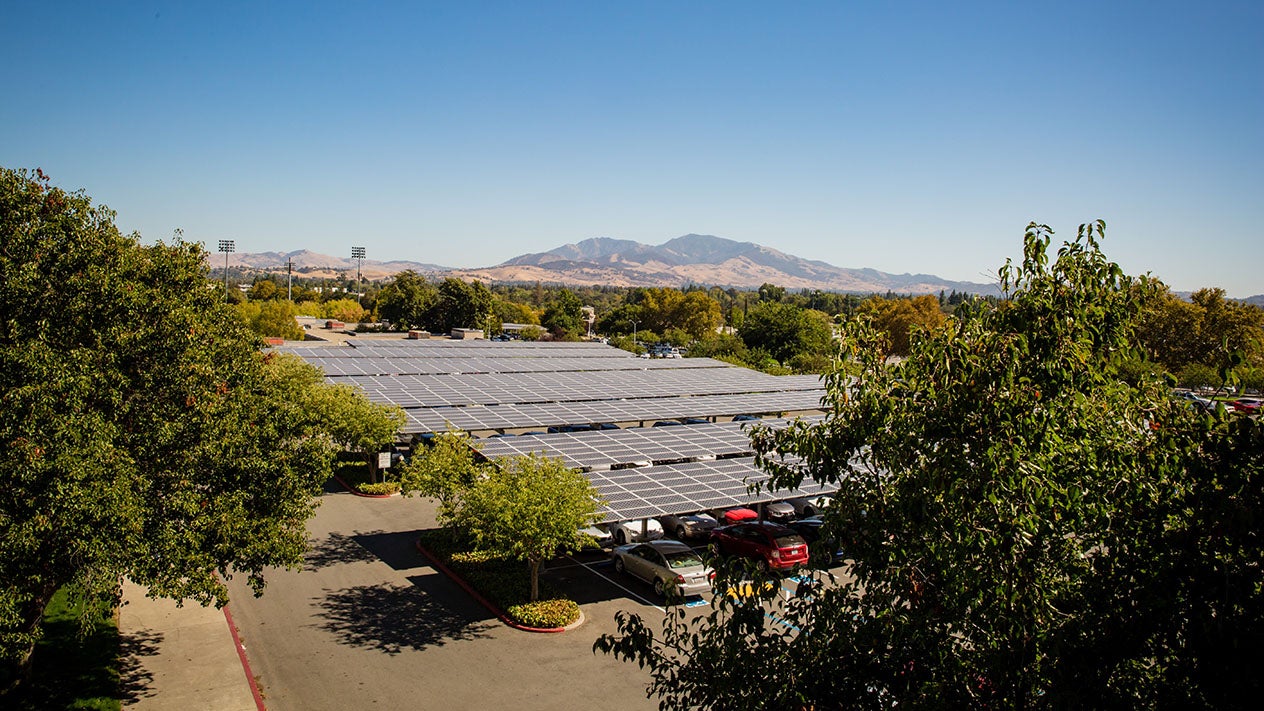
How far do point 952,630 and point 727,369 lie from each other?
53.2m

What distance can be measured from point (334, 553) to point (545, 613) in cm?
827

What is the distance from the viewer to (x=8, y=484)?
10711 mm

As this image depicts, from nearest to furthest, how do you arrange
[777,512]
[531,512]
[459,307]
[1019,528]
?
[1019,528]
[531,512]
[777,512]
[459,307]

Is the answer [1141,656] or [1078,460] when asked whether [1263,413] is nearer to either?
[1078,460]

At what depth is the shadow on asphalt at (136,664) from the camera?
14.6 m

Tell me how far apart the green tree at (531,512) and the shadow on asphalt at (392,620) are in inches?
79.8

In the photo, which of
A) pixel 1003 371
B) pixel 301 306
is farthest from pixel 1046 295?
pixel 301 306

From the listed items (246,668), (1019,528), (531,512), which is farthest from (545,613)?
(1019,528)

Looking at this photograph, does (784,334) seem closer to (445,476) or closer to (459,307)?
(459,307)

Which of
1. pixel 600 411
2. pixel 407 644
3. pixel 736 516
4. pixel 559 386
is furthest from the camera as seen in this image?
pixel 559 386

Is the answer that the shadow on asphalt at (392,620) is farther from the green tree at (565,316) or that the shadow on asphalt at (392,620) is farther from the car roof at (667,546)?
the green tree at (565,316)

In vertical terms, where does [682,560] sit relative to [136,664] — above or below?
Answer: above

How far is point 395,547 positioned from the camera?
24.3 meters

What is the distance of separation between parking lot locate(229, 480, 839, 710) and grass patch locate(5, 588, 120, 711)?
257 cm
